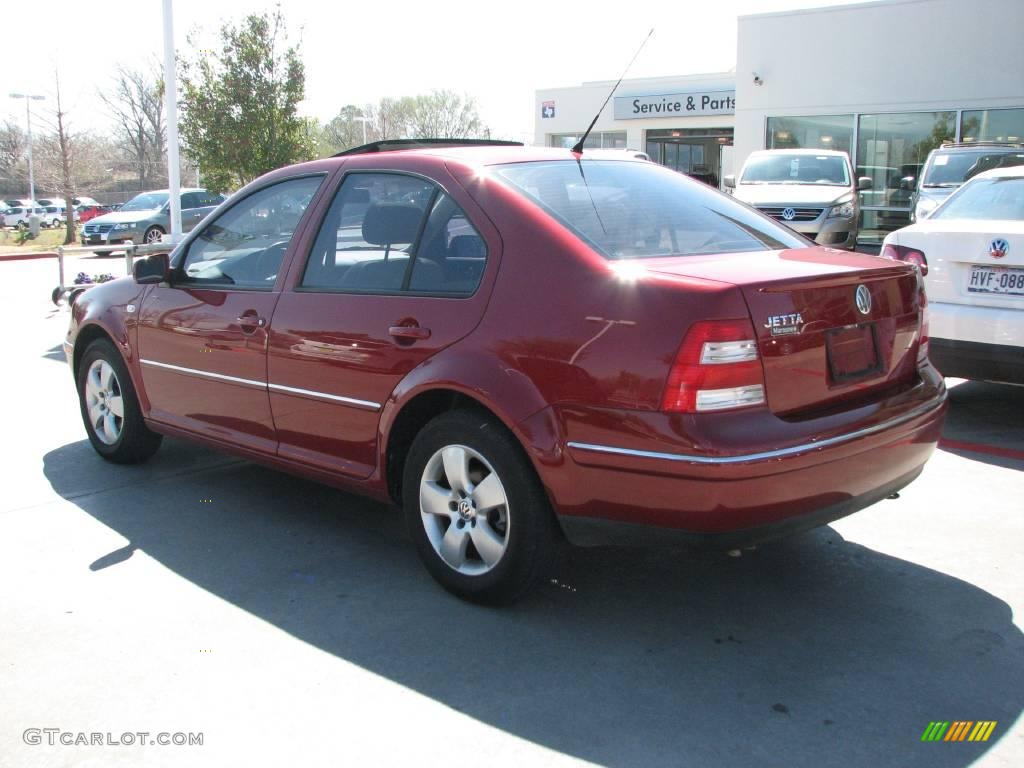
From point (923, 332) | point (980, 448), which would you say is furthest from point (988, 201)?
point (923, 332)

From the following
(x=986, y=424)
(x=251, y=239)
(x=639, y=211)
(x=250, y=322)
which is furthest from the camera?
(x=986, y=424)

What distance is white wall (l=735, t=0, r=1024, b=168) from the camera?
1945 centimetres

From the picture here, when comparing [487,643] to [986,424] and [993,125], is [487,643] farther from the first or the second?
[993,125]

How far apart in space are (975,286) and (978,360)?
44 centimetres

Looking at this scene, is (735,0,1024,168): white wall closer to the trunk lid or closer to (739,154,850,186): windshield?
(739,154,850,186): windshield

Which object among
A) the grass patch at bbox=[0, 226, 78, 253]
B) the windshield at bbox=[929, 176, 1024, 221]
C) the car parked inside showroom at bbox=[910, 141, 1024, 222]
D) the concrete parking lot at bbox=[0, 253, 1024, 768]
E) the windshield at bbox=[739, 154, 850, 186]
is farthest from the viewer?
the grass patch at bbox=[0, 226, 78, 253]


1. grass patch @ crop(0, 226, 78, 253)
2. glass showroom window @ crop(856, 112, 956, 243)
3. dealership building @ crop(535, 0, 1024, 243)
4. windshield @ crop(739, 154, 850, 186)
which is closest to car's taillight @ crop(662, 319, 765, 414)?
A: windshield @ crop(739, 154, 850, 186)

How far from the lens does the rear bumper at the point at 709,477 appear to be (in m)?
3.15

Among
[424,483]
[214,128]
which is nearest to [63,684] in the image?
[424,483]

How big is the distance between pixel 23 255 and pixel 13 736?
86.4 ft

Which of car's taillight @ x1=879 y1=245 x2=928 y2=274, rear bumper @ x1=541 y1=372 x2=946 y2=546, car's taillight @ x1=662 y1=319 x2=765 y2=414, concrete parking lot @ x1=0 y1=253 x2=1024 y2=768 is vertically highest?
car's taillight @ x1=879 y1=245 x2=928 y2=274

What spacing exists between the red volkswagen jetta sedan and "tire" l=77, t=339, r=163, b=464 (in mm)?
816

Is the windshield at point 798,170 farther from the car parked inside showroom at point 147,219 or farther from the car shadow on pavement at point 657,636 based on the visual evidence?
the car parked inside showroom at point 147,219

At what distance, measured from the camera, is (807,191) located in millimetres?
14375
